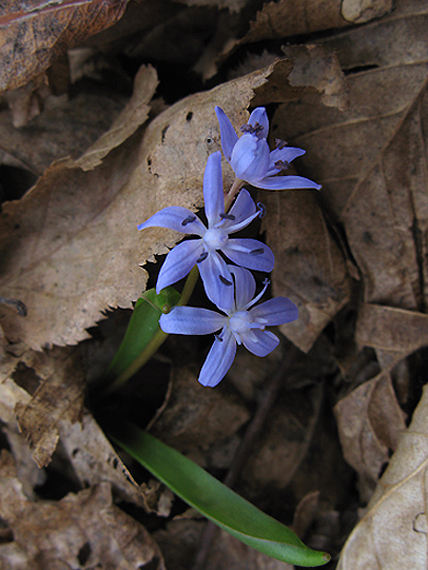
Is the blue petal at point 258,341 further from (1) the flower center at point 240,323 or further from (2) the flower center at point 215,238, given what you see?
(2) the flower center at point 215,238

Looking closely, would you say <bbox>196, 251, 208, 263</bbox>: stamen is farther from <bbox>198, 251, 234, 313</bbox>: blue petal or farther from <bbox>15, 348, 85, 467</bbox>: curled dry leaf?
<bbox>15, 348, 85, 467</bbox>: curled dry leaf

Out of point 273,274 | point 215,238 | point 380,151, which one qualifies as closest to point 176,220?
point 215,238

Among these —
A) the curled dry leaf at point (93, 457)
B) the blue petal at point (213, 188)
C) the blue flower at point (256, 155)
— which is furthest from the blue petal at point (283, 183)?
the curled dry leaf at point (93, 457)

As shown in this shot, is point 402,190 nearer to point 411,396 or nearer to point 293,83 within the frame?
point 293,83

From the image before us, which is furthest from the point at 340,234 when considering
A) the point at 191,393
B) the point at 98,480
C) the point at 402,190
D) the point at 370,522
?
the point at 98,480

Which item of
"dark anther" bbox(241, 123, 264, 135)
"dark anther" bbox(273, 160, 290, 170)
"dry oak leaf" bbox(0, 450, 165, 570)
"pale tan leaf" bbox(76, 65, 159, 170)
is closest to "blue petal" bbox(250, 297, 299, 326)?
"dark anther" bbox(273, 160, 290, 170)

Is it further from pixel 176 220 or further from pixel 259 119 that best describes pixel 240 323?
pixel 259 119
